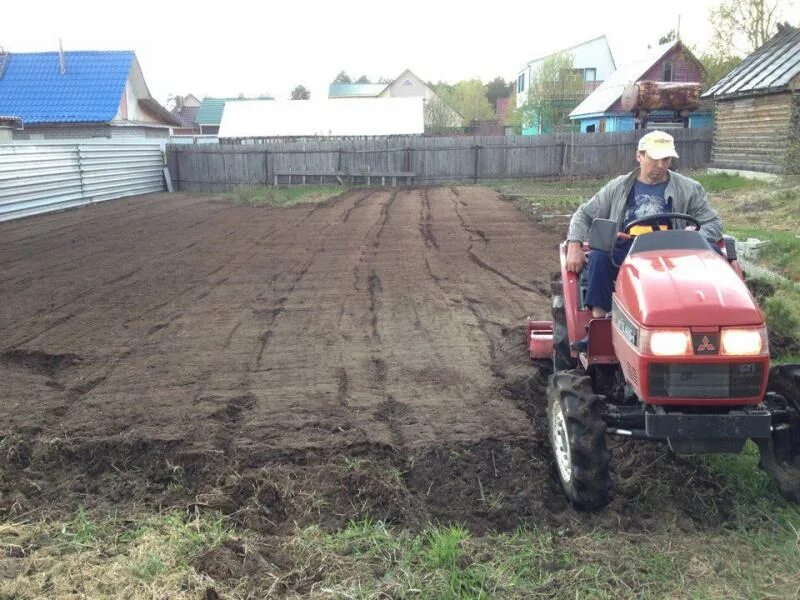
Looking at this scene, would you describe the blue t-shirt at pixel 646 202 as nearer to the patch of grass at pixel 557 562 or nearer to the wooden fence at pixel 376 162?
the patch of grass at pixel 557 562

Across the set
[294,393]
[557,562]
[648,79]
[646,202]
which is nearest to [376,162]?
[648,79]

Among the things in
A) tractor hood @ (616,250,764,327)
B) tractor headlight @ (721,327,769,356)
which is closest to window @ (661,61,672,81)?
tractor hood @ (616,250,764,327)

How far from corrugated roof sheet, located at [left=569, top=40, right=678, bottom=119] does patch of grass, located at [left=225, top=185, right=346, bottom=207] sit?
14864 millimetres

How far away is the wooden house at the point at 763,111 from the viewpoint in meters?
18.1

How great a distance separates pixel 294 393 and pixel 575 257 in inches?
91.8

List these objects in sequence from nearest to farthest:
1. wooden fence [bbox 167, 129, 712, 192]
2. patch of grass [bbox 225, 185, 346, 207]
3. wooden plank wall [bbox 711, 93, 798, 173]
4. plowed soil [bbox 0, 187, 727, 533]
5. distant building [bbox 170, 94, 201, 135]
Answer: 1. plowed soil [bbox 0, 187, 727, 533]
2. wooden plank wall [bbox 711, 93, 798, 173]
3. patch of grass [bbox 225, 185, 346, 207]
4. wooden fence [bbox 167, 129, 712, 192]
5. distant building [bbox 170, 94, 201, 135]

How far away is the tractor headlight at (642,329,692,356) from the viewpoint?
3.49 meters

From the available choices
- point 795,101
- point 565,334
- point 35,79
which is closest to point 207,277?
point 565,334

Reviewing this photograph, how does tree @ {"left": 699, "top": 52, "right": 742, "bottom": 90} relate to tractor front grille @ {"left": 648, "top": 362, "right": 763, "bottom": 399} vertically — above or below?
above

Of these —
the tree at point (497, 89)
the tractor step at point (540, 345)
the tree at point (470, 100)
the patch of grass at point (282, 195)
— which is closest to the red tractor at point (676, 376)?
the tractor step at point (540, 345)

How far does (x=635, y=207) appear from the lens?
4730mm

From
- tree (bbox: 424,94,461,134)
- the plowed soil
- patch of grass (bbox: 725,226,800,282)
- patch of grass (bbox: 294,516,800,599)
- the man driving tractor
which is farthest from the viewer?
tree (bbox: 424,94,461,134)

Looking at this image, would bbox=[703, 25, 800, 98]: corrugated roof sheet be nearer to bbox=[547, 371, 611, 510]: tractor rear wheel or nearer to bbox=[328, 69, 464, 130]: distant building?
bbox=[547, 371, 611, 510]: tractor rear wheel

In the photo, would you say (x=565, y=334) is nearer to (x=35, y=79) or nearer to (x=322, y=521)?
(x=322, y=521)
